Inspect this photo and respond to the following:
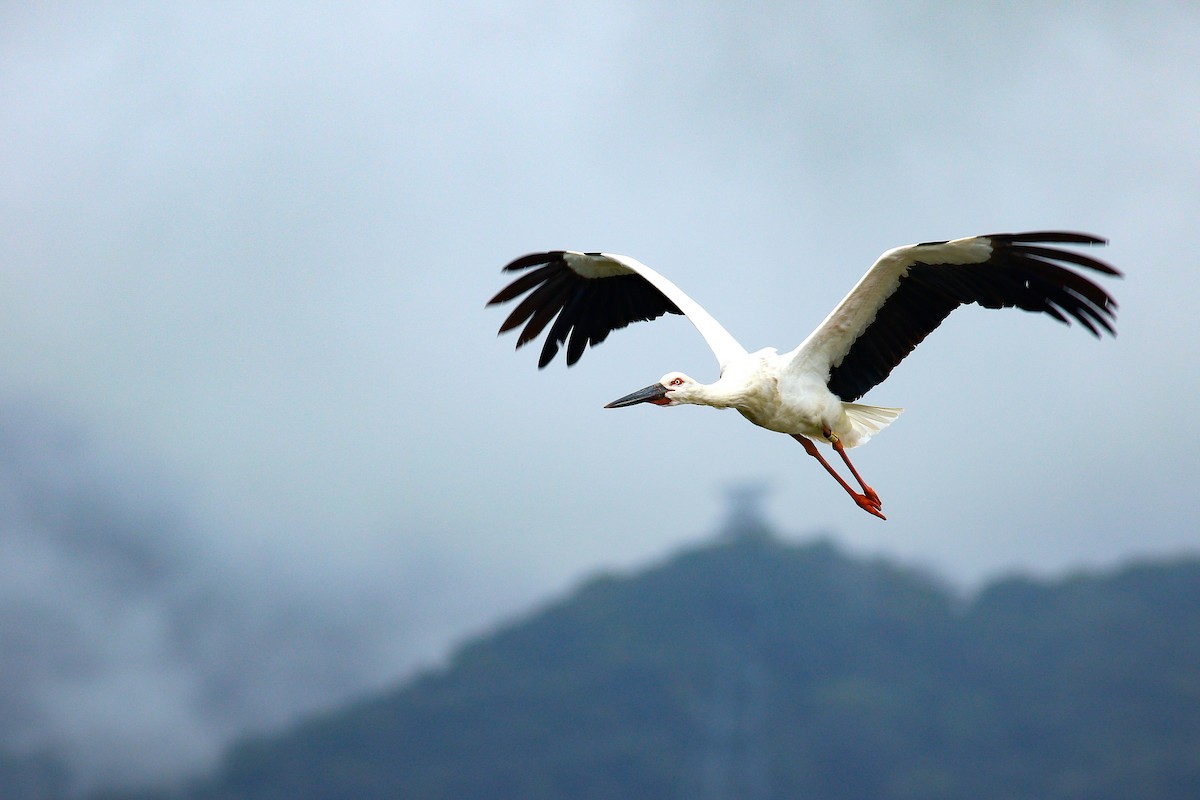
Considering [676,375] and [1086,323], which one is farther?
[676,375]

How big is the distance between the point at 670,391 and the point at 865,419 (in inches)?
74.7

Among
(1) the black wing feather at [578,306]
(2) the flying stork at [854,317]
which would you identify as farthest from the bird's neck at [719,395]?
(1) the black wing feather at [578,306]

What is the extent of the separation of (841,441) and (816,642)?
142347 mm

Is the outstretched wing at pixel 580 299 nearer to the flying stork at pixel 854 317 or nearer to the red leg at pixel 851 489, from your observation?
the flying stork at pixel 854 317

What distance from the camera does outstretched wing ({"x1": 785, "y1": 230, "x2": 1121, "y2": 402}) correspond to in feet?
36.1

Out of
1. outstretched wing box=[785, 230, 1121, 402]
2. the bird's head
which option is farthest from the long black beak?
outstretched wing box=[785, 230, 1121, 402]

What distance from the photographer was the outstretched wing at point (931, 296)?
1101 cm

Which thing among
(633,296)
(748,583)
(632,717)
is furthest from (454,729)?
(633,296)

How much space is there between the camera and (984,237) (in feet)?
37.3

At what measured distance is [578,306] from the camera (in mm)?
14641

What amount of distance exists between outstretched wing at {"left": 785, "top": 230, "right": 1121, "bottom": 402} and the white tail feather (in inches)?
7.8

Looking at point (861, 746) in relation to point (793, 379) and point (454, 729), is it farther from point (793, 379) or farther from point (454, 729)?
point (793, 379)

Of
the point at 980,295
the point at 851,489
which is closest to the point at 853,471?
the point at 851,489

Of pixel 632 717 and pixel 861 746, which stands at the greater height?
pixel 632 717
